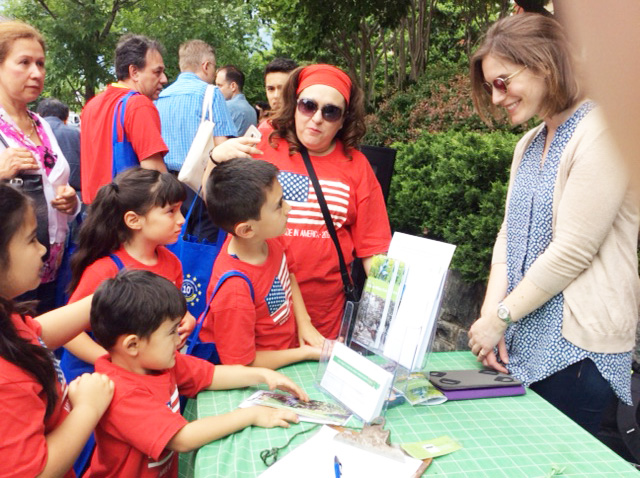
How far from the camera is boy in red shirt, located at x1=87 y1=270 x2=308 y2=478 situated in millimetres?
1648

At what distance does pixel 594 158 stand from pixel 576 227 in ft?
0.75

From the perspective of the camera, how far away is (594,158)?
1.78 m

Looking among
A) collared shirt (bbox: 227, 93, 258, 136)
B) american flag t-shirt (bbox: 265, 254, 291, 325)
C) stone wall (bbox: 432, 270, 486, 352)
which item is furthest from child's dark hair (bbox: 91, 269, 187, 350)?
collared shirt (bbox: 227, 93, 258, 136)

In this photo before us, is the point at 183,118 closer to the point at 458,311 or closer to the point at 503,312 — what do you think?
the point at 458,311

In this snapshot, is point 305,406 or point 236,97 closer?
point 305,406

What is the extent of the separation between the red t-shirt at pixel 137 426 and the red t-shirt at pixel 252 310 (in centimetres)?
27

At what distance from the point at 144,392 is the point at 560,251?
1420 mm

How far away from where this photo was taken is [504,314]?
2004 mm

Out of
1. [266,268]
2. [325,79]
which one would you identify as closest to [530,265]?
[266,268]

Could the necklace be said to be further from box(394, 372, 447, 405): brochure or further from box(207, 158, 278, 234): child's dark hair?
box(394, 372, 447, 405): brochure

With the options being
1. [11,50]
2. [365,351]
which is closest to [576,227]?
[365,351]

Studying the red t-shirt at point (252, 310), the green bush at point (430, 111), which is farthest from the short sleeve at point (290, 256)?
the green bush at point (430, 111)

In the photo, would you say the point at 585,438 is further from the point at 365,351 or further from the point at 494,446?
the point at 365,351

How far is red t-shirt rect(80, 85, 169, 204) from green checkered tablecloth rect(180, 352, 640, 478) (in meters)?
1.95
